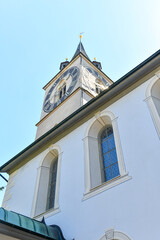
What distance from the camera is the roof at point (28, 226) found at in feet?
16.9

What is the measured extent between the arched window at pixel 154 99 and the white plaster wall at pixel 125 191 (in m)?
0.13

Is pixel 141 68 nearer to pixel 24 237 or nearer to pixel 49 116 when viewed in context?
pixel 24 237

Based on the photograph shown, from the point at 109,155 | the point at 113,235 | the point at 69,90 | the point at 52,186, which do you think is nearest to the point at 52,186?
the point at 52,186

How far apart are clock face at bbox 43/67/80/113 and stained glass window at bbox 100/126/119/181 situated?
7597 millimetres

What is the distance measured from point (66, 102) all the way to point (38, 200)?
7.37 meters

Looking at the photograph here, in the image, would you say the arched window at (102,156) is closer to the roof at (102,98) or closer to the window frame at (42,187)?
the roof at (102,98)

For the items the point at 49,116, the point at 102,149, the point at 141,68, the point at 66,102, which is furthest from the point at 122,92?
the point at 49,116

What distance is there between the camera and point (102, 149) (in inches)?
299

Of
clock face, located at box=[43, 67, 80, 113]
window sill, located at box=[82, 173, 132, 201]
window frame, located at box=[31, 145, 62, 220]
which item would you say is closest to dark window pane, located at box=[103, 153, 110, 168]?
window sill, located at box=[82, 173, 132, 201]

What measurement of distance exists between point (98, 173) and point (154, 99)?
254 cm

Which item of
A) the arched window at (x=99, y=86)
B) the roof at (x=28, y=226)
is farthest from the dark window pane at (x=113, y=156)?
the arched window at (x=99, y=86)

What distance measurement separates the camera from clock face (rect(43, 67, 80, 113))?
51.7 feet

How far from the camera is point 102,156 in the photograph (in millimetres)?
7402

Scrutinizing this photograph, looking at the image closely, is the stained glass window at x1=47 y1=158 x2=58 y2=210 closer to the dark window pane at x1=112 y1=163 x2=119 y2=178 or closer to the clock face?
the dark window pane at x1=112 y1=163 x2=119 y2=178
